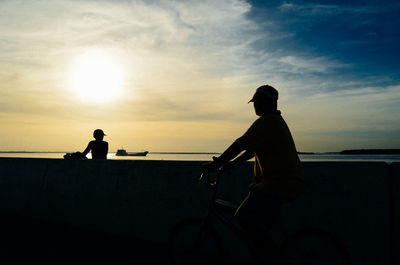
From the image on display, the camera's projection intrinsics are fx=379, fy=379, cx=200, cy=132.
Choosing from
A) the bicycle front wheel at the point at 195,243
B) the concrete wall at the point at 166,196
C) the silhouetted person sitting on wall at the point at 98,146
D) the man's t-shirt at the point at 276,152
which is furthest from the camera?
the silhouetted person sitting on wall at the point at 98,146

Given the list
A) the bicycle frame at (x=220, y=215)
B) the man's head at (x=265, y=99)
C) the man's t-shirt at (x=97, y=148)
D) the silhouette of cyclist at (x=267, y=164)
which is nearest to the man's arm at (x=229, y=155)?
the silhouette of cyclist at (x=267, y=164)

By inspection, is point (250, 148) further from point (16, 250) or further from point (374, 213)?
point (16, 250)

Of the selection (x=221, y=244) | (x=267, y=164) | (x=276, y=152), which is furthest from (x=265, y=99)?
(x=221, y=244)

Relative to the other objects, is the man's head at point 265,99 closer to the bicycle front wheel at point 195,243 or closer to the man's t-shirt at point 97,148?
the bicycle front wheel at point 195,243

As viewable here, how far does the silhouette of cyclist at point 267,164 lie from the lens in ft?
11.8

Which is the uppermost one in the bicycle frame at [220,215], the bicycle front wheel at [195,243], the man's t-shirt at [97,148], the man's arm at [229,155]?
the man's t-shirt at [97,148]

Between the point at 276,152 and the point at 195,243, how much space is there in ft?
5.38

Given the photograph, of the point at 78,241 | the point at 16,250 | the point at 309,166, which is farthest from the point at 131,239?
the point at 309,166

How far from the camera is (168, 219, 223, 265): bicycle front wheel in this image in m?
4.48

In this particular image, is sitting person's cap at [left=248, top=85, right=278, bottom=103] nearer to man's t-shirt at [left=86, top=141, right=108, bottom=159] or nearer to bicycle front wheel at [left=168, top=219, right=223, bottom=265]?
bicycle front wheel at [left=168, top=219, right=223, bottom=265]

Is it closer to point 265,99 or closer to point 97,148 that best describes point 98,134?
point 97,148

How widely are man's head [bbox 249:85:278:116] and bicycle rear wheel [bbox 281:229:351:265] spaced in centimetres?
128

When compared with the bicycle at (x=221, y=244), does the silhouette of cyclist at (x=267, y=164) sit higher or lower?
higher

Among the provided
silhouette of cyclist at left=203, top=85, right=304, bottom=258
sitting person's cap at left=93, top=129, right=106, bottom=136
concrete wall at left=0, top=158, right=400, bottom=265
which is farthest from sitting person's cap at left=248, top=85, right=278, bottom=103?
sitting person's cap at left=93, top=129, right=106, bottom=136
